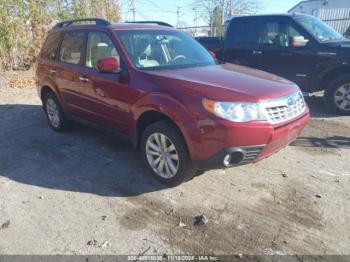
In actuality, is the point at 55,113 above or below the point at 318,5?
below

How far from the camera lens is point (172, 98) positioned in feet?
10.9

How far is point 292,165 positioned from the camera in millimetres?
4246

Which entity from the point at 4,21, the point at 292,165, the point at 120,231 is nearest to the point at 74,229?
the point at 120,231

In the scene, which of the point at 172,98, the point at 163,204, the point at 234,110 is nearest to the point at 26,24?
the point at 172,98

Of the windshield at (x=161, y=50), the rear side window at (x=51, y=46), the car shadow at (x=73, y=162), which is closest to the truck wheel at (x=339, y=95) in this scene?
the windshield at (x=161, y=50)

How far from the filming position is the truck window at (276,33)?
A: 6.86 meters

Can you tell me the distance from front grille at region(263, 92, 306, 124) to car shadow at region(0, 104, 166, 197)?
57.7 inches

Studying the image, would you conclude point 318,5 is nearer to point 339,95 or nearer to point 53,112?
point 339,95

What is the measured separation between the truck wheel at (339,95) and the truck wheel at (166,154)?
13.9 feet

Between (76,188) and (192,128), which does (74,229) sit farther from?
(192,128)

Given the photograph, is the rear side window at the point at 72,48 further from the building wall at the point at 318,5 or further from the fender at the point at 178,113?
the building wall at the point at 318,5

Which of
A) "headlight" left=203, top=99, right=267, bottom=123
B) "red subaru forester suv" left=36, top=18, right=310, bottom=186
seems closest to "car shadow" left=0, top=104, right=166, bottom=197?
"red subaru forester suv" left=36, top=18, right=310, bottom=186

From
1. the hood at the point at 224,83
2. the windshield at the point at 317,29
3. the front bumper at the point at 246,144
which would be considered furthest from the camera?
the windshield at the point at 317,29

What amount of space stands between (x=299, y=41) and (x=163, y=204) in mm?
4813
